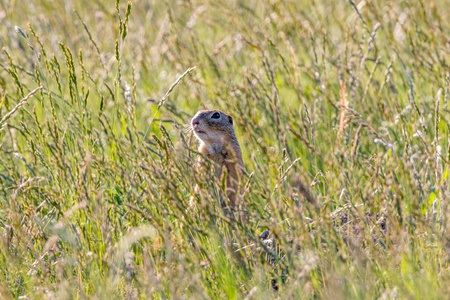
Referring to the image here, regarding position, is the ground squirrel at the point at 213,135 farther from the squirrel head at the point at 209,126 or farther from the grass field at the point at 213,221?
the grass field at the point at 213,221

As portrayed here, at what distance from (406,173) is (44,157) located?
2.11m

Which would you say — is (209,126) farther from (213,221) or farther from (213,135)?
(213,221)

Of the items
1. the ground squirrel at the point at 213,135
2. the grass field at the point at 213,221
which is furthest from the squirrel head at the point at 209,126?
the grass field at the point at 213,221

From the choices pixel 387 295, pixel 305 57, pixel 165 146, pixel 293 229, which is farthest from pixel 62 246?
pixel 305 57

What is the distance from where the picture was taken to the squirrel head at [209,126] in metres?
4.18

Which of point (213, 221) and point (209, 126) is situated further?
point (209, 126)

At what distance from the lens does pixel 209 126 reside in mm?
4246

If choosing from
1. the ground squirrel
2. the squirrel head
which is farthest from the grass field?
the squirrel head

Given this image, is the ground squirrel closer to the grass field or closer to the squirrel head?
the squirrel head

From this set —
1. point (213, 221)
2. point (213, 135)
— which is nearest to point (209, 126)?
point (213, 135)

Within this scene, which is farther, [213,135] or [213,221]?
[213,135]

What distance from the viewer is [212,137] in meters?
4.23

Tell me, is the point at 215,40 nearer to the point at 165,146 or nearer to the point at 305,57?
the point at 305,57

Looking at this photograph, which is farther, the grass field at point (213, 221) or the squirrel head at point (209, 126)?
the squirrel head at point (209, 126)
